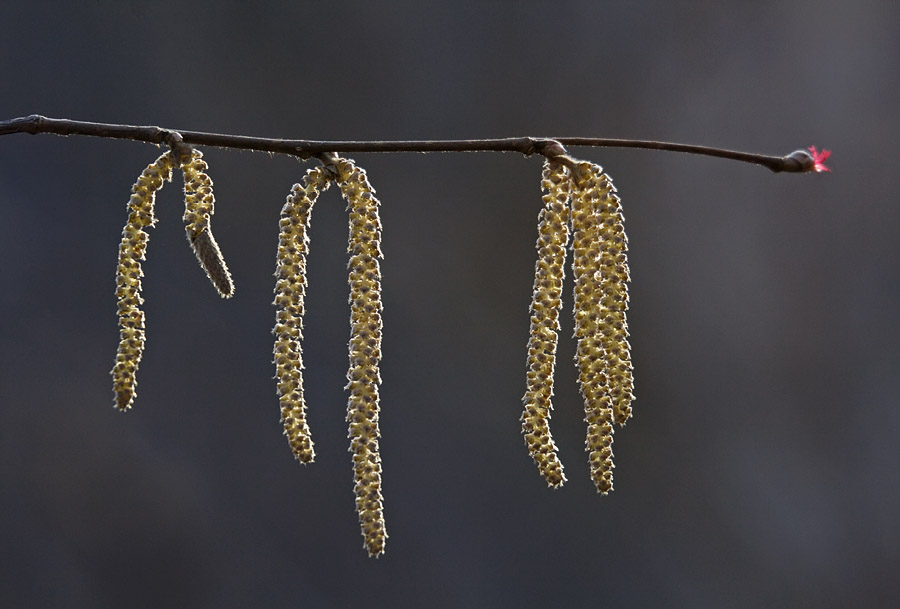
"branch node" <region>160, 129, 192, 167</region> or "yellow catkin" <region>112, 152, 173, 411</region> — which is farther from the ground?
"branch node" <region>160, 129, 192, 167</region>

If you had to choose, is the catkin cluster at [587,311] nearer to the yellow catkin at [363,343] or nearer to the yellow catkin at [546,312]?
the yellow catkin at [546,312]

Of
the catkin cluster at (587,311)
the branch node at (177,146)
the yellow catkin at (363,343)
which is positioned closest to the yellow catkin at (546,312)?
the catkin cluster at (587,311)

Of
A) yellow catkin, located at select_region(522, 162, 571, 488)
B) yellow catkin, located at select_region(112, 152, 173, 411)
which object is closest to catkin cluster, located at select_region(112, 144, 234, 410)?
yellow catkin, located at select_region(112, 152, 173, 411)

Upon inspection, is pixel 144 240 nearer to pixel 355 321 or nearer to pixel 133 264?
pixel 133 264

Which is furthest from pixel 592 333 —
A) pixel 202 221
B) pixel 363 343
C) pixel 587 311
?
pixel 202 221

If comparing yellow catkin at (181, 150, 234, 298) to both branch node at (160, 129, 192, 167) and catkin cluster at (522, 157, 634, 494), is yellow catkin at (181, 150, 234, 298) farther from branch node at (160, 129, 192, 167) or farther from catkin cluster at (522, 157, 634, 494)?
catkin cluster at (522, 157, 634, 494)
